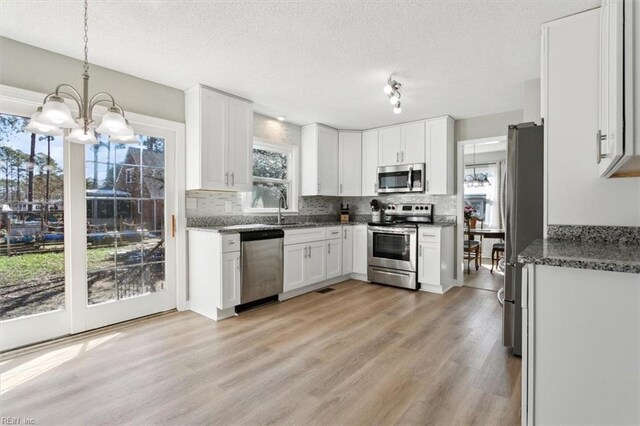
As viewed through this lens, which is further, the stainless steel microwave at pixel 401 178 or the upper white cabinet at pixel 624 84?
the stainless steel microwave at pixel 401 178

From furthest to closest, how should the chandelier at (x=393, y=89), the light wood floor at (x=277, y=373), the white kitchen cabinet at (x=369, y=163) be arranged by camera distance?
the white kitchen cabinet at (x=369, y=163), the chandelier at (x=393, y=89), the light wood floor at (x=277, y=373)

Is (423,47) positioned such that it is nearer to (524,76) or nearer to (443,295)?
(524,76)

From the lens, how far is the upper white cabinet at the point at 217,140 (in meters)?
3.31

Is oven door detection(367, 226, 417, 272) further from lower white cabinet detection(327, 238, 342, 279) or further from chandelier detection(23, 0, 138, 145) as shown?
chandelier detection(23, 0, 138, 145)

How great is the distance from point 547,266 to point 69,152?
3448 mm

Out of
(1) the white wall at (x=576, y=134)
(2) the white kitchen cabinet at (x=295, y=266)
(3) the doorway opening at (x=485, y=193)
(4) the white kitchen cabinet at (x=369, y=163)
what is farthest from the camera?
(3) the doorway opening at (x=485, y=193)

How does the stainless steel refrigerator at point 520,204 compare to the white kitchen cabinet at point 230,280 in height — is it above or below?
above

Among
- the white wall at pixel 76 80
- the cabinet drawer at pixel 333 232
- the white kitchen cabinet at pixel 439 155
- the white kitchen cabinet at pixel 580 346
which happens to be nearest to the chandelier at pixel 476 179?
the white kitchen cabinet at pixel 439 155

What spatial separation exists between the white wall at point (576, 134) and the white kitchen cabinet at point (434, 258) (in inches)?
84.4

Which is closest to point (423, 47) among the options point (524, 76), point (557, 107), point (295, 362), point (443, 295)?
point (557, 107)

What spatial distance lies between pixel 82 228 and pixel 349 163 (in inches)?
143

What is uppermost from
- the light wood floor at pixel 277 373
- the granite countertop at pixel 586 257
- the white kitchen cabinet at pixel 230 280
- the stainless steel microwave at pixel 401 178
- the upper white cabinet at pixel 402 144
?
the upper white cabinet at pixel 402 144

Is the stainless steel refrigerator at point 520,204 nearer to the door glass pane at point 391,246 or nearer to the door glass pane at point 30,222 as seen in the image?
the door glass pane at point 391,246

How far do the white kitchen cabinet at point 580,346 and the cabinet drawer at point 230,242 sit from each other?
252 centimetres
